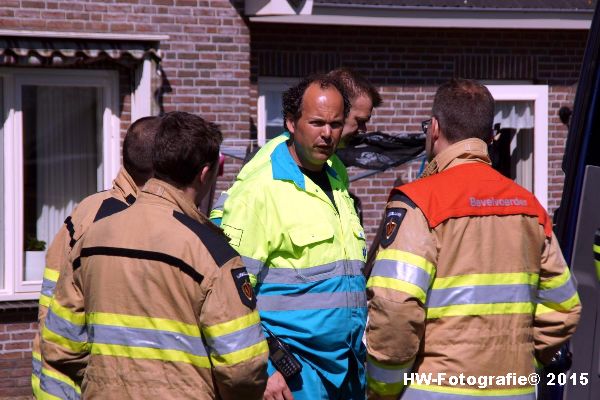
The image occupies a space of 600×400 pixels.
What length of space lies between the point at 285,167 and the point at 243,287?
37.9 inches

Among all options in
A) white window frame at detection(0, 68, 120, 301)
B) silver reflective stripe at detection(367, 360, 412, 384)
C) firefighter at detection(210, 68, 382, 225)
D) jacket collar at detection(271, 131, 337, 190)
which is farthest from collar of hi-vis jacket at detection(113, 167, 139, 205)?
white window frame at detection(0, 68, 120, 301)

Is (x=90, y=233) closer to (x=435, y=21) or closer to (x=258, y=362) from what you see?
(x=258, y=362)

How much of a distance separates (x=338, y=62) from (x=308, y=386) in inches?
268

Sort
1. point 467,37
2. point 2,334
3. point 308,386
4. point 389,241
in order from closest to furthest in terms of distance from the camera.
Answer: point 389,241 < point 308,386 < point 2,334 < point 467,37

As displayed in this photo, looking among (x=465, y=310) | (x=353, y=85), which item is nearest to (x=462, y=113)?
(x=465, y=310)

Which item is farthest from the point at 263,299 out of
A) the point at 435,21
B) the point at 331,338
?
the point at 435,21

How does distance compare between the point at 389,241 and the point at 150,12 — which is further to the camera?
the point at 150,12

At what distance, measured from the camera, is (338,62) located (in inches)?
415

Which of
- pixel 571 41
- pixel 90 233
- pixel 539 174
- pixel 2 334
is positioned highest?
pixel 571 41

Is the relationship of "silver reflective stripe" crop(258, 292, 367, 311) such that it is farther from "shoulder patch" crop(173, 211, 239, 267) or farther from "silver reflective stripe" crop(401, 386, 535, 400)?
"shoulder patch" crop(173, 211, 239, 267)

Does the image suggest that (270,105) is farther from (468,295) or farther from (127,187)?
(468,295)

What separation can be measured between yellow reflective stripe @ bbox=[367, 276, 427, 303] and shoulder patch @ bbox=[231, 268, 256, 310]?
0.48 metres

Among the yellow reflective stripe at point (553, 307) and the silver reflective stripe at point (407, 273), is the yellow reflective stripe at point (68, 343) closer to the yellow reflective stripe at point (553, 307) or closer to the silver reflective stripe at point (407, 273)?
the silver reflective stripe at point (407, 273)

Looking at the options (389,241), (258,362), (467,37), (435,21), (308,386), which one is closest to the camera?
(258,362)
